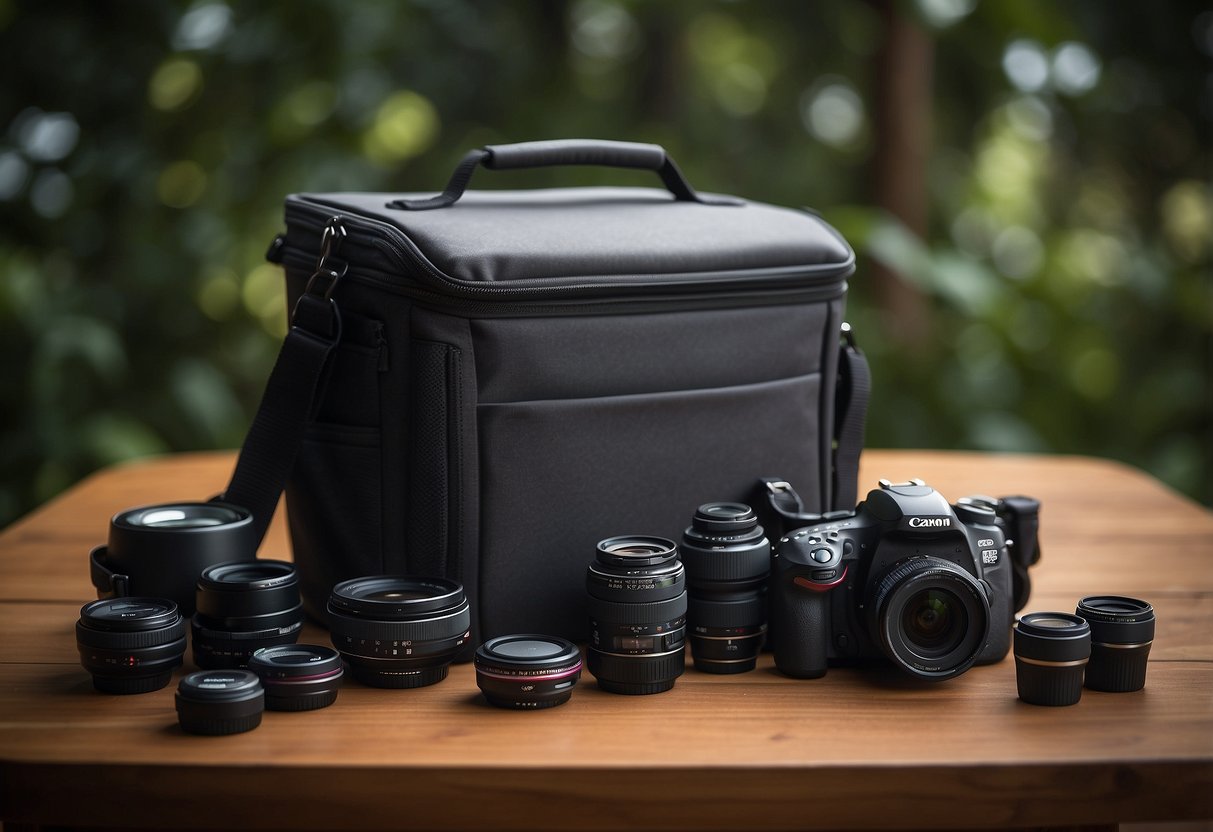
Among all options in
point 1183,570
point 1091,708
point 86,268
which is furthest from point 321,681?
point 86,268

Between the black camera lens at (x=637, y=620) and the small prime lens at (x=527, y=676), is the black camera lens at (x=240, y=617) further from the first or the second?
the black camera lens at (x=637, y=620)

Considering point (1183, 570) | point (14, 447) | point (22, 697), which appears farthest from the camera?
point (14, 447)

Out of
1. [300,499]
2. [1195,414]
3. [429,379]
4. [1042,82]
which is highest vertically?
[1042,82]

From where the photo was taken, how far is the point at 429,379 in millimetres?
1298

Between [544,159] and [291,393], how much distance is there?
0.41 m

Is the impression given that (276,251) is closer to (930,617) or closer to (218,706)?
(218,706)

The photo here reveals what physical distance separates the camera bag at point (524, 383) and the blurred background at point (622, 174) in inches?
39.6

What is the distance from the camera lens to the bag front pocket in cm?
134

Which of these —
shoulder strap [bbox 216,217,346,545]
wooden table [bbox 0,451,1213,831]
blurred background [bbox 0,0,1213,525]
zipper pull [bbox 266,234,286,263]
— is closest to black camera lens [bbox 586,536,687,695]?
wooden table [bbox 0,451,1213,831]

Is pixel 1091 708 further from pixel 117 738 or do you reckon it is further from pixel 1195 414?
pixel 1195 414

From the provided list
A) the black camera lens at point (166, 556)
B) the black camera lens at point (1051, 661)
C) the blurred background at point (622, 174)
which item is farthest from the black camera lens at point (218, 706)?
the blurred background at point (622, 174)

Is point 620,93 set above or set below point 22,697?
above

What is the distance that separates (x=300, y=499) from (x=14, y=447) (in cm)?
124

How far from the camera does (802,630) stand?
1284mm
